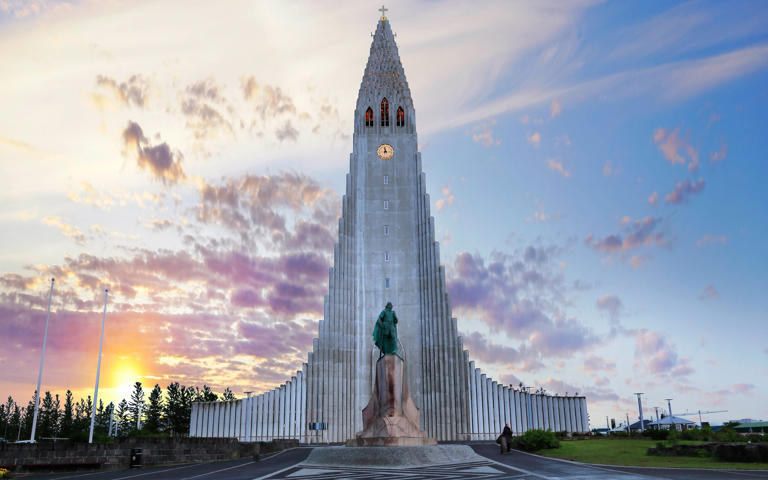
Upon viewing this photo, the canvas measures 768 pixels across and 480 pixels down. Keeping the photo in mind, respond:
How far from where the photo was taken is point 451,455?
64.6 ft

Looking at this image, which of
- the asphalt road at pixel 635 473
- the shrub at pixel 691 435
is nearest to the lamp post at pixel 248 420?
the shrub at pixel 691 435

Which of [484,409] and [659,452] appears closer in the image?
[659,452]

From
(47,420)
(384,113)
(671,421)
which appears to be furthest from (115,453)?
(47,420)

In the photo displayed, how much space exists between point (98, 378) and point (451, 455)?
78.3 ft

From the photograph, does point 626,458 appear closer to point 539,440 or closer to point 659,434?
point 539,440

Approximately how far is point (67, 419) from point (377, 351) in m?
86.6

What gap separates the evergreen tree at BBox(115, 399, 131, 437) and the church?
2942 inches

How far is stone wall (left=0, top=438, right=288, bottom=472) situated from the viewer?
19719 mm

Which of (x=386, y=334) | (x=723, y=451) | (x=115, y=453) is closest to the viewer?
(x=723, y=451)

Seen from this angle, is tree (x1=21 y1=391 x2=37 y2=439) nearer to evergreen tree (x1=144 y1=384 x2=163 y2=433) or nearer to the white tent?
evergreen tree (x1=144 y1=384 x2=163 y2=433)

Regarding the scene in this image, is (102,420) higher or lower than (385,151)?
lower

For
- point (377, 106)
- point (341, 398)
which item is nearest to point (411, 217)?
point (377, 106)

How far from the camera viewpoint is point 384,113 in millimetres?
56594

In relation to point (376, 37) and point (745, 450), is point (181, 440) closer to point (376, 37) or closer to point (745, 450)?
point (745, 450)
